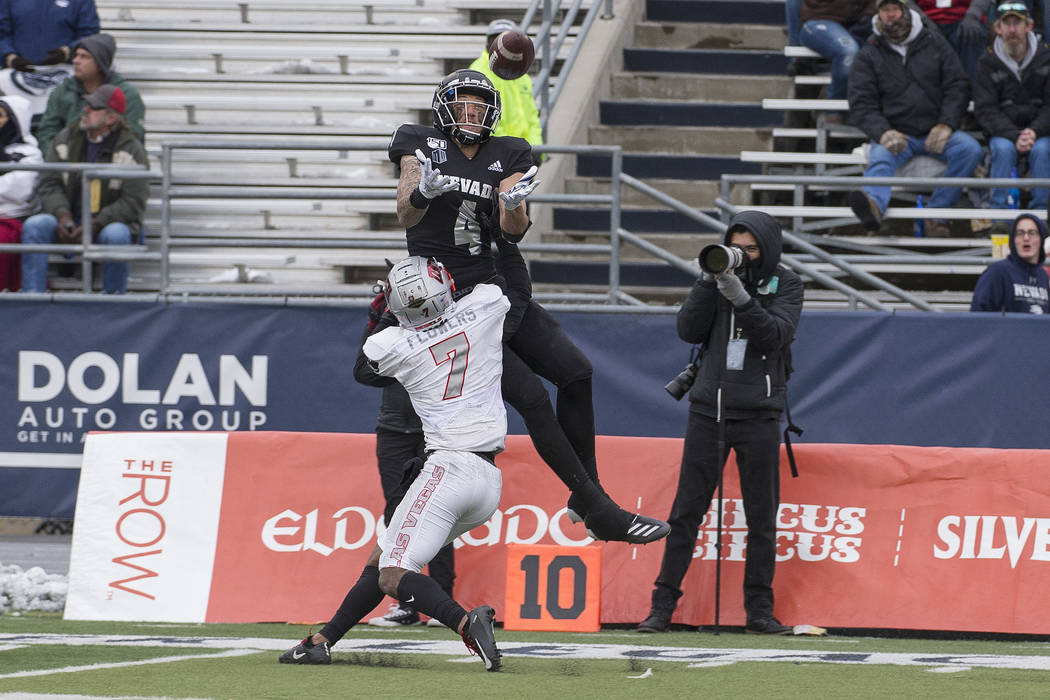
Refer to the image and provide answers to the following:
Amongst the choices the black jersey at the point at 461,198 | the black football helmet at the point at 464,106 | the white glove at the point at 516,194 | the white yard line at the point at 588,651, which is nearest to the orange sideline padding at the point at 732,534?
the white yard line at the point at 588,651

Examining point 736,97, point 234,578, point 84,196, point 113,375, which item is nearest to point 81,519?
point 234,578

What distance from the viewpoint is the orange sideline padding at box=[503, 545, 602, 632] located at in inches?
343

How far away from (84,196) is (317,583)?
365 centimetres

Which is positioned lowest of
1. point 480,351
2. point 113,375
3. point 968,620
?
point 968,620

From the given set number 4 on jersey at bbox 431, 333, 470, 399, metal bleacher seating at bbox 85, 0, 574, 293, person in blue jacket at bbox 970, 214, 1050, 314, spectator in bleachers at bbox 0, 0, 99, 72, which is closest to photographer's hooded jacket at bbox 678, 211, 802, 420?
person in blue jacket at bbox 970, 214, 1050, 314

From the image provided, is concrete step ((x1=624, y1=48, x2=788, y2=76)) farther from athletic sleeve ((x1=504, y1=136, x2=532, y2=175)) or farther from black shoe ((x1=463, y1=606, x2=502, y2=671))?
black shoe ((x1=463, y1=606, x2=502, y2=671))

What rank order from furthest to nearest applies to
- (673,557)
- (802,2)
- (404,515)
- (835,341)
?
(802,2) < (835,341) < (673,557) < (404,515)

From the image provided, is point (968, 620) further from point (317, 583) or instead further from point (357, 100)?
point (357, 100)

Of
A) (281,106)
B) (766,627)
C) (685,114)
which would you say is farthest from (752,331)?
(281,106)

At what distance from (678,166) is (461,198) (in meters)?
6.70

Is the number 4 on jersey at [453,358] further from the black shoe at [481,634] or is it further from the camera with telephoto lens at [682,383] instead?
the camera with telephoto lens at [682,383]

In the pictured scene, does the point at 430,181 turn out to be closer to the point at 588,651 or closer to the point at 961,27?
the point at 588,651

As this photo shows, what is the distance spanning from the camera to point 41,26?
45.5 feet

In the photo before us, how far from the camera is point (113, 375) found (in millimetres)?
11078
